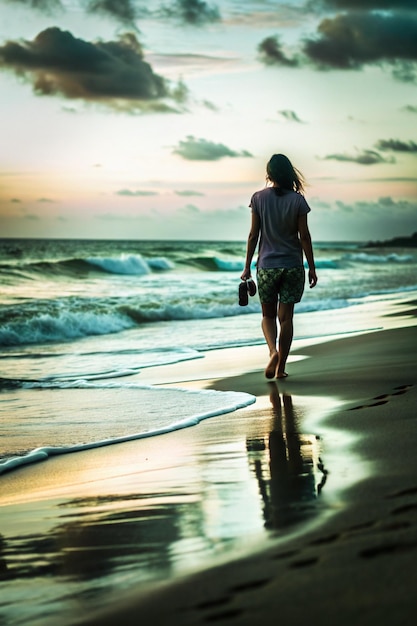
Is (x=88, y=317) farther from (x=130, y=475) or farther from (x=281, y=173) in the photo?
(x=130, y=475)

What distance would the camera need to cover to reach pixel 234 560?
7.39 ft

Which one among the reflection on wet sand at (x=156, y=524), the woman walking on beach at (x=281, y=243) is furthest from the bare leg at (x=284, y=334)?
the reflection on wet sand at (x=156, y=524)

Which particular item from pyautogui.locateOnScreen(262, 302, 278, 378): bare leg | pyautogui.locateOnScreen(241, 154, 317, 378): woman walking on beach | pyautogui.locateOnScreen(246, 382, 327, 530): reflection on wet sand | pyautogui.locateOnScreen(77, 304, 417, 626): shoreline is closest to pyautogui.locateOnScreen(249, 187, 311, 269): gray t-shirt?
pyautogui.locateOnScreen(241, 154, 317, 378): woman walking on beach

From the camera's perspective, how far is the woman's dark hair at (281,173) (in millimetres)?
6859

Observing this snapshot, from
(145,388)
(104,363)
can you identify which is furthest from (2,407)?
(104,363)

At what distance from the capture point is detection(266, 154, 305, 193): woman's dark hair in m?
6.86

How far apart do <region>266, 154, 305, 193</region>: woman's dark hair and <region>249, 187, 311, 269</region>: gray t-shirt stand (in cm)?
6

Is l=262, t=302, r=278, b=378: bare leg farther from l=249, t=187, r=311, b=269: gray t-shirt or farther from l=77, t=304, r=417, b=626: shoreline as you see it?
l=77, t=304, r=417, b=626: shoreline

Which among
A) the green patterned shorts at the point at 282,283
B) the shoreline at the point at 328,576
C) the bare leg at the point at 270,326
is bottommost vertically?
the shoreline at the point at 328,576

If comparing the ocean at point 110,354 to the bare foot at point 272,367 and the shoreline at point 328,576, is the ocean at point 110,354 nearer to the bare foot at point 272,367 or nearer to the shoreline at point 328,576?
the bare foot at point 272,367

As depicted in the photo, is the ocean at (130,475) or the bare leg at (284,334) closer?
the ocean at (130,475)

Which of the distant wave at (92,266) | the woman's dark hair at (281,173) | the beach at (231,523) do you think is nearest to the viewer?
the beach at (231,523)

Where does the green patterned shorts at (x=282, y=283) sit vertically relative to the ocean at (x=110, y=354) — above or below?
above

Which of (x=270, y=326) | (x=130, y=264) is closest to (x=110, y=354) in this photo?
(x=270, y=326)
